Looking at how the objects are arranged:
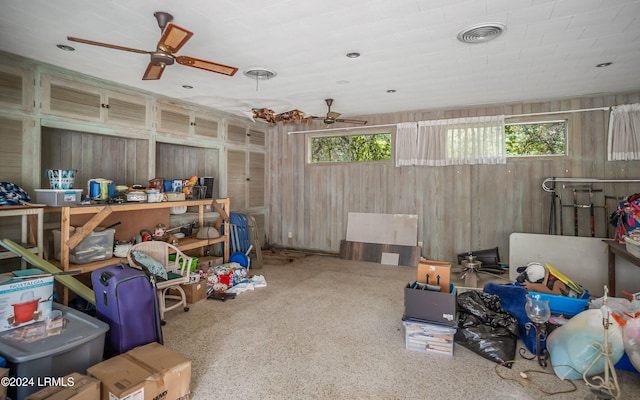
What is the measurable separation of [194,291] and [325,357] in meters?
1.79

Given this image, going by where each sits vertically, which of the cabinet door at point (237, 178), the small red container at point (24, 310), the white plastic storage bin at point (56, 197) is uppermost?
the cabinet door at point (237, 178)

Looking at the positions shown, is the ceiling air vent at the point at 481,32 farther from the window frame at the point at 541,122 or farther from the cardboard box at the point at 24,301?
the cardboard box at the point at 24,301

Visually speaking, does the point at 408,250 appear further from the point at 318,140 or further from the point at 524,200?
the point at 318,140

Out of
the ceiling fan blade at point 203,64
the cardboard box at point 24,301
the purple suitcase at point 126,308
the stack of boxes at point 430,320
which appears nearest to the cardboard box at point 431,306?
the stack of boxes at point 430,320

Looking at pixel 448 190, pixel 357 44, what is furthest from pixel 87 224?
pixel 448 190

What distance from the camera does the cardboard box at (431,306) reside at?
2.50 meters

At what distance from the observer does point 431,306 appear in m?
2.55

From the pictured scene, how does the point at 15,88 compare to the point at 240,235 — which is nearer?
the point at 15,88

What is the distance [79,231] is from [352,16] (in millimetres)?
3138

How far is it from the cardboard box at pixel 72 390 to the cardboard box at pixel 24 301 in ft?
1.97

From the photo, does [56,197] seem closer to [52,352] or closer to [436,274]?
[52,352]

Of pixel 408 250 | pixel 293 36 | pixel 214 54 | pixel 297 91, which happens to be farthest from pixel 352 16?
pixel 408 250

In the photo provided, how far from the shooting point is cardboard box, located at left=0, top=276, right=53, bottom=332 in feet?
6.26

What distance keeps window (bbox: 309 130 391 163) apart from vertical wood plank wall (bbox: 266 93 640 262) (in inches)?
6.4
